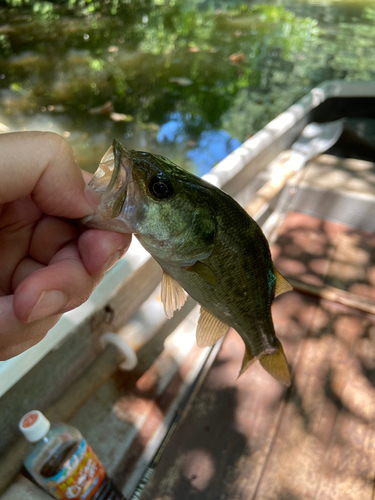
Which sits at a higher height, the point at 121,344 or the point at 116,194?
the point at 116,194

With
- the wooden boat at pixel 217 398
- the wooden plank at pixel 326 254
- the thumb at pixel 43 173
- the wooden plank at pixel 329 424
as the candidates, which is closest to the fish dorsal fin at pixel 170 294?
the thumb at pixel 43 173

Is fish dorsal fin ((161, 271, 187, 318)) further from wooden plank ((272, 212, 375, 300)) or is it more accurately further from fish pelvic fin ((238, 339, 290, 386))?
wooden plank ((272, 212, 375, 300))

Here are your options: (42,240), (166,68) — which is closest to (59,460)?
(42,240)

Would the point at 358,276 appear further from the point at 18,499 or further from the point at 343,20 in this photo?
the point at 343,20

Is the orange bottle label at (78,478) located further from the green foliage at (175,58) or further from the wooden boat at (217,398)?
the green foliage at (175,58)

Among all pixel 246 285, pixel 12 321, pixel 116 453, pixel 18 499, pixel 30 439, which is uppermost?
pixel 12 321

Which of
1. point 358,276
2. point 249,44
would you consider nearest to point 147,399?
point 358,276

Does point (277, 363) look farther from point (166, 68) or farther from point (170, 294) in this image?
point (166, 68)

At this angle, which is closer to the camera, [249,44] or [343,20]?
[249,44]
